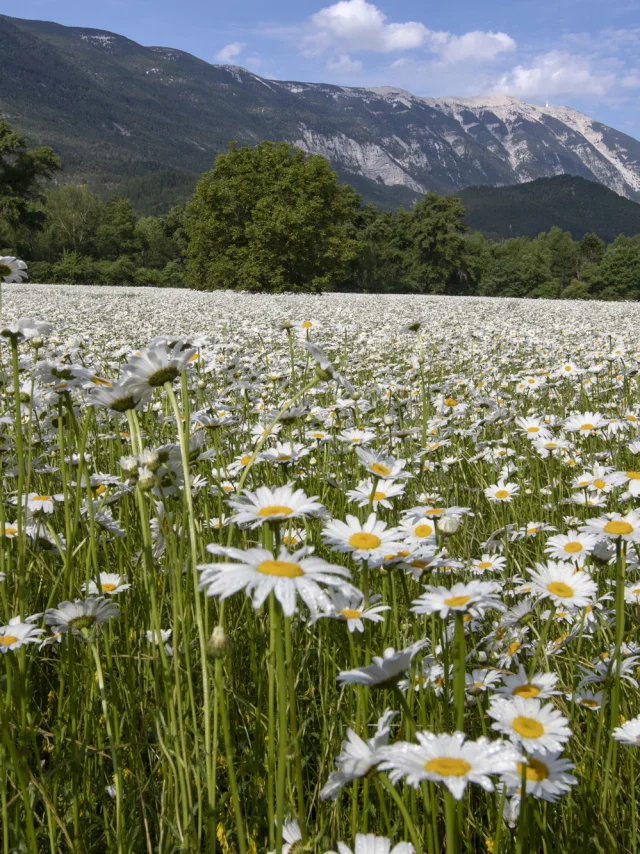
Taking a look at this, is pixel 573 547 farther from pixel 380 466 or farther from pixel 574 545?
pixel 380 466

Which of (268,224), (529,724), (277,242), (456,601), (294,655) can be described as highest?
(268,224)

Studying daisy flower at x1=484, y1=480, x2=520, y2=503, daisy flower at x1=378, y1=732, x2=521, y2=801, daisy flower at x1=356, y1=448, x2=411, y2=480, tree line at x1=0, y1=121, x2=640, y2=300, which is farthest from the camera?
tree line at x1=0, y1=121, x2=640, y2=300

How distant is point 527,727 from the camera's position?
956mm

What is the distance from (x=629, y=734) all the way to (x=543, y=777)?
0.23m

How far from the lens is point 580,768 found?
1.45 meters

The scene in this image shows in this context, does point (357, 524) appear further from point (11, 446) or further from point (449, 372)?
point (449, 372)

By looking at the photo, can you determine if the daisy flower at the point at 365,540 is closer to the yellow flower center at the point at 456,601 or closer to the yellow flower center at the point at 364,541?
the yellow flower center at the point at 364,541

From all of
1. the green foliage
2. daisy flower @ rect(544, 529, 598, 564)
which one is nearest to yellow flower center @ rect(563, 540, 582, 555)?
daisy flower @ rect(544, 529, 598, 564)

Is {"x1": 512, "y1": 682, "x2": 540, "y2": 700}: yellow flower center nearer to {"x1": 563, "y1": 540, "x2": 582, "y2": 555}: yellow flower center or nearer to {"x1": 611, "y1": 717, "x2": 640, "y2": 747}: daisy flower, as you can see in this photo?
{"x1": 611, "y1": 717, "x2": 640, "y2": 747}: daisy flower

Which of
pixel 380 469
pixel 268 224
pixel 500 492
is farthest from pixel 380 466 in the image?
pixel 268 224

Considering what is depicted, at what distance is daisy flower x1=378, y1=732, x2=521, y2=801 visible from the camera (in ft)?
2.43

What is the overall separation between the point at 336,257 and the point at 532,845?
37.6m

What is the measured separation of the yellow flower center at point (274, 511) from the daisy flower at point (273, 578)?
0.44ft

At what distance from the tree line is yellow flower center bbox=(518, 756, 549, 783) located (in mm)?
32324
